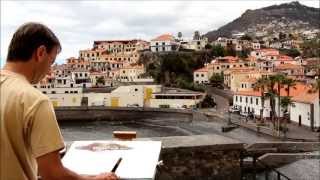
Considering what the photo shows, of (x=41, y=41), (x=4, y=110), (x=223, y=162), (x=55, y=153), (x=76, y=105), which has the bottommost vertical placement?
(x=76, y=105)

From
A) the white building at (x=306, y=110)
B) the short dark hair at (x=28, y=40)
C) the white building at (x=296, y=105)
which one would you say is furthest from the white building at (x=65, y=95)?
the short dark hair at (x=28, y=40)

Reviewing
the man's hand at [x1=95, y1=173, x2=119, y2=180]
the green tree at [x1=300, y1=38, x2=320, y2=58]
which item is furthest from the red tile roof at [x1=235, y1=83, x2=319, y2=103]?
the man's hand at [x1=95, y1=173, x2=119, y2=180]

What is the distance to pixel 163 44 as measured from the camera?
110 m

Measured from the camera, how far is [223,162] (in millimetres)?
5699

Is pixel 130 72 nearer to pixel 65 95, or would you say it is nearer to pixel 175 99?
pixel 65 95

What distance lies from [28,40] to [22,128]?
1.15ft

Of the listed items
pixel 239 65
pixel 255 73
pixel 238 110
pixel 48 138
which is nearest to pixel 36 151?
pixel 48 138

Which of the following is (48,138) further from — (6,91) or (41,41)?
(41,41)

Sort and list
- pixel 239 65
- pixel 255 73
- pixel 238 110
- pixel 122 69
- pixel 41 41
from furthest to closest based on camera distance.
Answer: pixel 122 69, pixel 239 65, pixel 255 73, pixel 238 110, pixel 41 41

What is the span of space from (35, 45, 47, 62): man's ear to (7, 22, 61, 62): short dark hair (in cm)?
1

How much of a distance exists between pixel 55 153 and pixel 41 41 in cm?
44

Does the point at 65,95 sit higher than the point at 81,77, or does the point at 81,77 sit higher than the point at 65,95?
the point at 81,77

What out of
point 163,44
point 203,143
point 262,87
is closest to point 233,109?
point 262,87

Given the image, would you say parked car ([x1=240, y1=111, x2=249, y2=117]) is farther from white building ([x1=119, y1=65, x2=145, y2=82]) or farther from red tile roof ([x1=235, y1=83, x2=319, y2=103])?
white building ([x1=119, y1=65, x2=145, y2=82])
